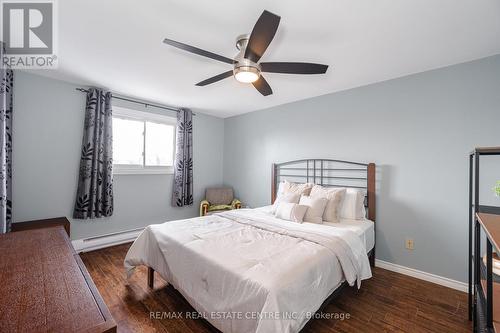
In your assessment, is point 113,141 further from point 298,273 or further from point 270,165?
point 298,273

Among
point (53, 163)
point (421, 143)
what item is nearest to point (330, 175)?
point (421, 143)

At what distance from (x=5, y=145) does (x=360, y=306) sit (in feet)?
12.9

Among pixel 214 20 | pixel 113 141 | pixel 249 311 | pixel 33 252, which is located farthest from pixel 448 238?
pixel 113 141

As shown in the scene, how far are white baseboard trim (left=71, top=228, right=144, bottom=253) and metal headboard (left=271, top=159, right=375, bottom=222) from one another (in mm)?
2487

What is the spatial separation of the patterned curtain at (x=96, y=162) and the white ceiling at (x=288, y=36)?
41cm

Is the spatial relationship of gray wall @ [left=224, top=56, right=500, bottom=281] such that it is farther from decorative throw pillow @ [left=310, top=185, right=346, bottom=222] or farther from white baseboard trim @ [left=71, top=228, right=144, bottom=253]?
white baseboard trim @ [left=71, top=228, right=144, bottom=253]

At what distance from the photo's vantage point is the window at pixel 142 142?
3539 mm

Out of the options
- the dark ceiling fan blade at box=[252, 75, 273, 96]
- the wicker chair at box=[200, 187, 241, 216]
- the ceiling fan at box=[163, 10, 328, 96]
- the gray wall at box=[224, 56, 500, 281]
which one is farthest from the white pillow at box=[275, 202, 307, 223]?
the wicker chair at box=[200, 187, 241, 216]

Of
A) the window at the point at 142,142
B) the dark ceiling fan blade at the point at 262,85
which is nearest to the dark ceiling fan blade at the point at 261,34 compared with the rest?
the dark ceiling fan blade at the point at 262,85

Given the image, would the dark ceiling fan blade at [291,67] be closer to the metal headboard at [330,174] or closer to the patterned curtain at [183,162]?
the metal headboard at [330,174]

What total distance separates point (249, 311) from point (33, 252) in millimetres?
1272

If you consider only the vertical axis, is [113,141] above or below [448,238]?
above

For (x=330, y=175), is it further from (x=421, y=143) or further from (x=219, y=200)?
(x=219, y=200)

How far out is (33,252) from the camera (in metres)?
1.22
